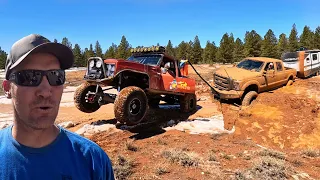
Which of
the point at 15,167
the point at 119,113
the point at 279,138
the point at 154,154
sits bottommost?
the point at 279,138

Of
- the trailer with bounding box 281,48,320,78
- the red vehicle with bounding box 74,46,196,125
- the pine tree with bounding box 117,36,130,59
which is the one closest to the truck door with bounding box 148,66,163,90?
the red vehicle with bounding box 74,46,196,125

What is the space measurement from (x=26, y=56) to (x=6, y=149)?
55 centimetres

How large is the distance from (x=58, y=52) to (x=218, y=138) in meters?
7.13

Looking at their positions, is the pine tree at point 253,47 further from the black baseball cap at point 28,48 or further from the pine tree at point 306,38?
the black baseball cap at point 28,48

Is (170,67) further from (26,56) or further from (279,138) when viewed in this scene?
(26,56)

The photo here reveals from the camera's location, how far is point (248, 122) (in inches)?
403

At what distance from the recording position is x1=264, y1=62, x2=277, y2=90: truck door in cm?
1359

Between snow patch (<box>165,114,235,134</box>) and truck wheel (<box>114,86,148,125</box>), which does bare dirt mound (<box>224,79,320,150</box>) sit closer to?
snow patch (<box>165,114,235,134</box>)

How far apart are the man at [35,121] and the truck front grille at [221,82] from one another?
11.5 metres

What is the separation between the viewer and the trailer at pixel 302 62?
17062 mm

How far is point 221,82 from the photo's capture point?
13.1 meters

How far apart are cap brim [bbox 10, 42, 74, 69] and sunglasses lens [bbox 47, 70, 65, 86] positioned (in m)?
0.07

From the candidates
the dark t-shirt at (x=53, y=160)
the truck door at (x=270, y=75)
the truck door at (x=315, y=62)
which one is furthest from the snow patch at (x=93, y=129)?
the truck door at (x=315, y=62)

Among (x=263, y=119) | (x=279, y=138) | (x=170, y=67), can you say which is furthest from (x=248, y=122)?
(x=170, y=67)
